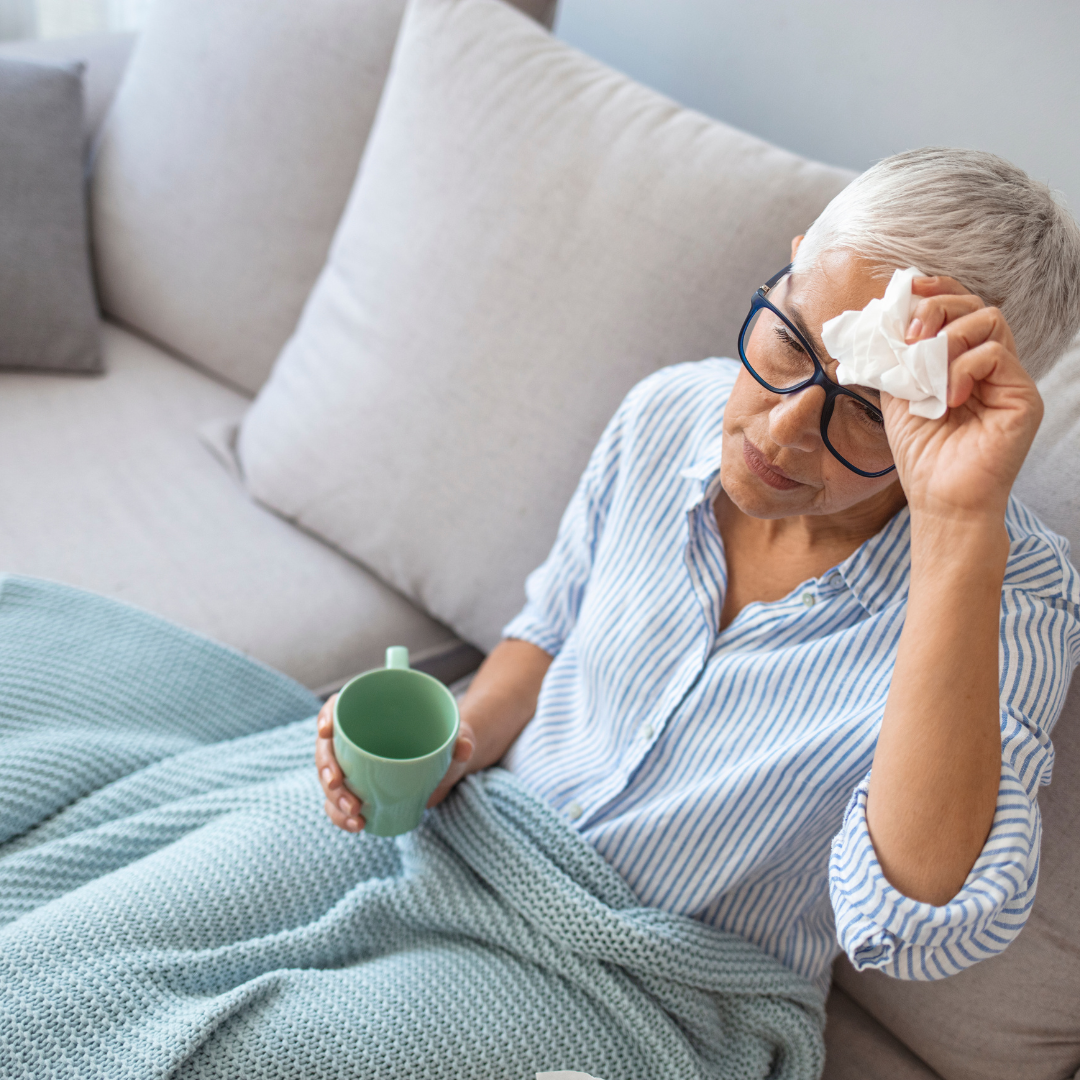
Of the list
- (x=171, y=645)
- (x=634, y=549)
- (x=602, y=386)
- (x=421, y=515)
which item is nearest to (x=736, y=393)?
(x=634, y=549)

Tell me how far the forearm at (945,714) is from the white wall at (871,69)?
59 cm

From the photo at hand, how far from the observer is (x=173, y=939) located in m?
0.81

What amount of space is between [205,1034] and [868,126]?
1.33 meters

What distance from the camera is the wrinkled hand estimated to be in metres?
0.84

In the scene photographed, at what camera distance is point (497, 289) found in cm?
123

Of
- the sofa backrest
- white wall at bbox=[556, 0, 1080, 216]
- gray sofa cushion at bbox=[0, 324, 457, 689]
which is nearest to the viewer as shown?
white wall at bbox=[556, 0, 1080, 216]

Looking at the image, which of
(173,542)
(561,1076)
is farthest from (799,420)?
(173,542)

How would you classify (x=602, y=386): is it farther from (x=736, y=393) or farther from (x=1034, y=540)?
(x=1034, y=540)

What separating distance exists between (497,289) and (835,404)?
0.61 metres

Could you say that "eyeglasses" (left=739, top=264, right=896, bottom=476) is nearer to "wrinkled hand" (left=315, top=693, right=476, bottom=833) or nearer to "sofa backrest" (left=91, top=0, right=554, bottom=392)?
"wrinkled hand" (left=315, top=693, right=476, bottom=833)

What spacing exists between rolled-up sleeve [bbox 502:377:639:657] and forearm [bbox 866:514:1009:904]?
425 millimetres

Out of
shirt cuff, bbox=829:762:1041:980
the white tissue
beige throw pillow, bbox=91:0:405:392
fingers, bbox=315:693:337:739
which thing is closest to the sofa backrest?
beige throw pillow, bbox=91:0:405:392

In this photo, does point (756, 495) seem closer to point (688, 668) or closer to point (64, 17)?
point (688, 668)

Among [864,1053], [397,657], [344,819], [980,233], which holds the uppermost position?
[980,233]
